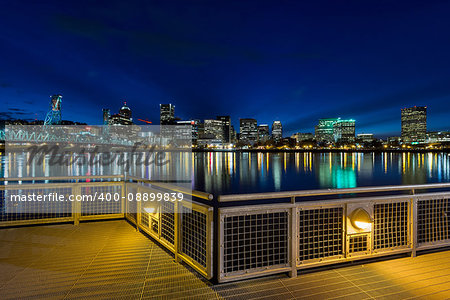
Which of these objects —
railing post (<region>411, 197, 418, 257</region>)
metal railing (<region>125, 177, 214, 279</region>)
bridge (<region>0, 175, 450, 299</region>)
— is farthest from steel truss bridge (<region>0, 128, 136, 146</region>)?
railing post (<region>411, 197, 418, 257</region>)

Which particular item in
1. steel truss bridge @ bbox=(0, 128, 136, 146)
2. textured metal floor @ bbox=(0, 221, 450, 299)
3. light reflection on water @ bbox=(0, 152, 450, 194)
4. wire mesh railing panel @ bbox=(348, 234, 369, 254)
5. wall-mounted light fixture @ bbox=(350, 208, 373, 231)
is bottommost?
light reflection on water @ bbox=(0, 152, 450, 194)

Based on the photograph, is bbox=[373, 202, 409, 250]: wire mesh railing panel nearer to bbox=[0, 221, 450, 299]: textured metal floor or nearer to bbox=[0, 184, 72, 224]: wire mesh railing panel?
bbox=[0, 221, 450, 299]: textured metal floor

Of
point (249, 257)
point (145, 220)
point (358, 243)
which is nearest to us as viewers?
point (249, 257)

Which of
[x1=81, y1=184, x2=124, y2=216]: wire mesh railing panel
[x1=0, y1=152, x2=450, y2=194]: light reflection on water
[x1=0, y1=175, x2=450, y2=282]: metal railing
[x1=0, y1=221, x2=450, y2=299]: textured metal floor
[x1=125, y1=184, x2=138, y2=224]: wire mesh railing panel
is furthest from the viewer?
[x1=0, y1=152, x2=450, y2=194]: light reflection on water

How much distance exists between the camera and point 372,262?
425 centimetres

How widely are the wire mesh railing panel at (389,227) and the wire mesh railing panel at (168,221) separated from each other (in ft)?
10.9

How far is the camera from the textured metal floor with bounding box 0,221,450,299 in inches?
130

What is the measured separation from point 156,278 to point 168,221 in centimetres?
108

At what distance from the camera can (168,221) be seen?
4.66 metres

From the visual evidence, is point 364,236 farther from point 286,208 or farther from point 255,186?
point 255,186

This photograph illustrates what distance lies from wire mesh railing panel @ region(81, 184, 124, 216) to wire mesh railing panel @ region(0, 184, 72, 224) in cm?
37

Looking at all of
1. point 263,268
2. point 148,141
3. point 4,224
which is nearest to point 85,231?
point 4,224

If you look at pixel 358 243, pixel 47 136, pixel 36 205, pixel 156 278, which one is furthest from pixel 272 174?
pixel 47 136

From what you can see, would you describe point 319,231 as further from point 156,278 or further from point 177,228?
point 156,278
